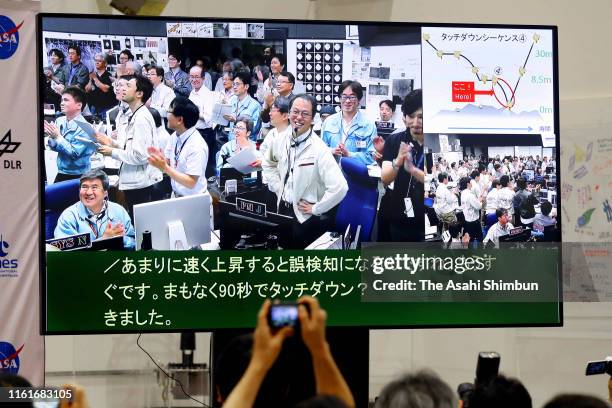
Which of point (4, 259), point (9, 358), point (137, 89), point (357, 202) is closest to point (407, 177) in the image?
point (357, 202)

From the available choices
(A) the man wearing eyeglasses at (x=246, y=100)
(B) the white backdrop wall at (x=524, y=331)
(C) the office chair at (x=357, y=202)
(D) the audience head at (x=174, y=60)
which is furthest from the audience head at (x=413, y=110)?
(B) the white backdrop wall at (x=524, y=331)

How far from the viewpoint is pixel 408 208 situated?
5.05 metres

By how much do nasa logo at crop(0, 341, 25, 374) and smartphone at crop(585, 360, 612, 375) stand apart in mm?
2928

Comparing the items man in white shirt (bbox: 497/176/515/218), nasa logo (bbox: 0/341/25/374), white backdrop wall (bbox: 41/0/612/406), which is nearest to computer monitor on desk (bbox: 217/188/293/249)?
man in white shirt (bbox: 497/176/515/218)

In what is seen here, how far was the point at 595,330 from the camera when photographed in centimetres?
632

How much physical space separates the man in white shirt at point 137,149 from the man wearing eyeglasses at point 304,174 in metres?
0.59

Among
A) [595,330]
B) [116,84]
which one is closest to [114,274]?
[116,84]

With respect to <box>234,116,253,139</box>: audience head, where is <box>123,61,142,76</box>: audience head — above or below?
above

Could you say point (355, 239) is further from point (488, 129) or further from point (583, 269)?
point (583, 269)

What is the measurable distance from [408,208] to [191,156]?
3.80ft

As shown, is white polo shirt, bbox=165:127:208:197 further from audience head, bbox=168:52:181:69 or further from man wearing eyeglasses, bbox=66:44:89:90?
man wearing eyeglasses, bbox=66:44:89:90

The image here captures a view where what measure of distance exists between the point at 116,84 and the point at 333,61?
44.1 inches

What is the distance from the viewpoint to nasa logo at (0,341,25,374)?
200 inches

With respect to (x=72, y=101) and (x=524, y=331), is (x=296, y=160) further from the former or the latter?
(x=524, y=331)
